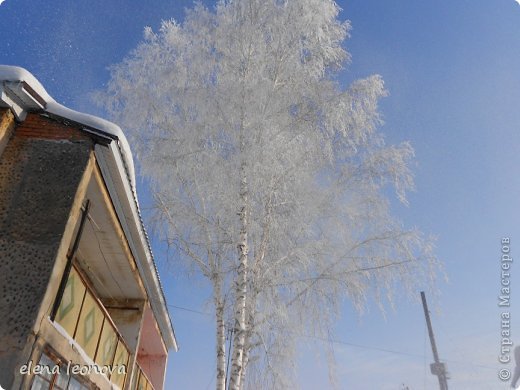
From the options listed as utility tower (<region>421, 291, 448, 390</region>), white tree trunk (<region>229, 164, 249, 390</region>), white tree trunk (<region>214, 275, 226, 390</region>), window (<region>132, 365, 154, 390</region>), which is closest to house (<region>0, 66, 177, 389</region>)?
window (<region>132, 365, 154, 390</region>)

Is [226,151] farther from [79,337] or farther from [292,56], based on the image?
[79,337]

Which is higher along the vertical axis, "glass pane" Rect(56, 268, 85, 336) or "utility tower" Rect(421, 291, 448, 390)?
"utility tower" Rect(421, 291, 448, 390)

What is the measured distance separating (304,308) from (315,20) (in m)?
7.38

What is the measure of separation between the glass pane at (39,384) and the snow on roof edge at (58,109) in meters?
2.56

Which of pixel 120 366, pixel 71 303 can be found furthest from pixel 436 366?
pixel 71 303

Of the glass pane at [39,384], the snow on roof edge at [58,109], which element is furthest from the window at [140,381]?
the snow on roof edge at [58,109]

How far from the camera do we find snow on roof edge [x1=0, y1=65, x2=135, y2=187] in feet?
14.9

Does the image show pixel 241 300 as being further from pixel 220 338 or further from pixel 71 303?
pixel 71 303

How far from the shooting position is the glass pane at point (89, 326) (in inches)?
222

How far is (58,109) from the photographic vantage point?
5.04 m

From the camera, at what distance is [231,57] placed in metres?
11.6

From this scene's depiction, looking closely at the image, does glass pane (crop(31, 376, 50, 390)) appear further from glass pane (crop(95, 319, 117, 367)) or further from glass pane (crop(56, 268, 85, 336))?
glass pane (crop(95, 319, 117, 367))

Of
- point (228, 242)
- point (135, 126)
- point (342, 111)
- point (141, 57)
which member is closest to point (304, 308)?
point (228, 242)

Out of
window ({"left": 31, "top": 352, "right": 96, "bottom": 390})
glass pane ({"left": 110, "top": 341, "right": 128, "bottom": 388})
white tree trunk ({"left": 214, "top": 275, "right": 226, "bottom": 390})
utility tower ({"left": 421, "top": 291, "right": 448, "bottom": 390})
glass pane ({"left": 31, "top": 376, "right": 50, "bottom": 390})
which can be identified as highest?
utility tower ({"left": 421, "top": 291, "right": 448, "bottom": 390})
